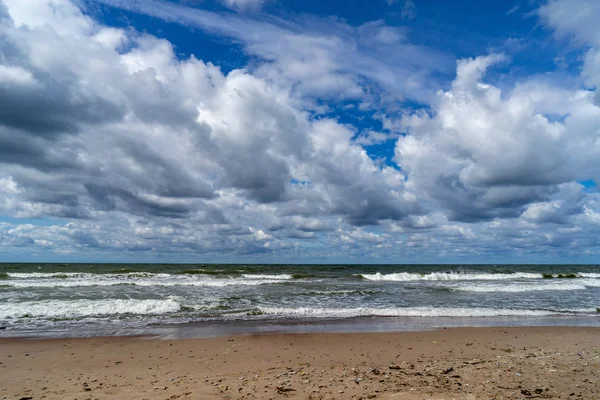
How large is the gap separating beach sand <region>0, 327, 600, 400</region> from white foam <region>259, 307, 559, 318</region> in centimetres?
385

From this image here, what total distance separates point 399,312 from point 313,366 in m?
9.46

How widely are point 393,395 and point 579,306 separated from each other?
19.5m

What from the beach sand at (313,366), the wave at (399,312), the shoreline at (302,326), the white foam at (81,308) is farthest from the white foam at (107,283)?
the beach sand at (313,366)

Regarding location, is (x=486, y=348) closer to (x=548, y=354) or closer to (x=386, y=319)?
(x=548, y=354)

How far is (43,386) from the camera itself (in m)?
7.57

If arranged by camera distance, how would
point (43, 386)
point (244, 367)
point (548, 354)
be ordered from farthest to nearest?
point (548, 354), point (244, 367), point (43, 386)

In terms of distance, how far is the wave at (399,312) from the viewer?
1633 centimetres

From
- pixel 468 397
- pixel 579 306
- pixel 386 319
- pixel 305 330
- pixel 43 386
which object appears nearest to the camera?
pixel 468 397

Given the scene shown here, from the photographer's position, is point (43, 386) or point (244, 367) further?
point (244, 367)

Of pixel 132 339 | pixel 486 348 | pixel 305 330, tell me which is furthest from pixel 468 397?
pixel 132 339

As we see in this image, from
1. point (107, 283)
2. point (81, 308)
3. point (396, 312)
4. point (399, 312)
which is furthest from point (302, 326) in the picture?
point (107, 283)

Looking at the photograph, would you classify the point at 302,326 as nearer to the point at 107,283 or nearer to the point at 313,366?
the point at 313,366

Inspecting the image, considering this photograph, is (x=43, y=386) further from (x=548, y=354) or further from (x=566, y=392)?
(x=548, y=354)

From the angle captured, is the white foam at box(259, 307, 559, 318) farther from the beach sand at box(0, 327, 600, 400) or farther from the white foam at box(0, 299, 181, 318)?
the white foam at box(0, 299, 181, 318)
